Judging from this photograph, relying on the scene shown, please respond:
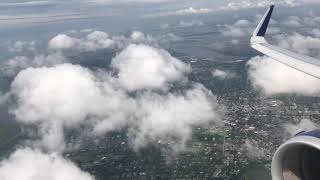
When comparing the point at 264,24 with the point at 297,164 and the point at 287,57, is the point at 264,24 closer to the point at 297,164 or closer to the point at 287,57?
the point at 287,57

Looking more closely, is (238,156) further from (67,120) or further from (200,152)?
(67,120)

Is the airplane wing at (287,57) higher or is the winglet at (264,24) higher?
the winglet at (264,24)

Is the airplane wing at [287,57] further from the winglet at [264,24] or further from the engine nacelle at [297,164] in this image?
the engine nacelle at [297,164]

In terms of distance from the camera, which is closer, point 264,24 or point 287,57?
point 287,57

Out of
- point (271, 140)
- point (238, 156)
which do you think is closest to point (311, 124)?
point (271, 140)

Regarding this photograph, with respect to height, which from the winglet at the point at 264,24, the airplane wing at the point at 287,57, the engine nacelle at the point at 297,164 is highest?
the winglet at the point at 264,24

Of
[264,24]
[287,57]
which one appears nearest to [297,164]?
[287,57]

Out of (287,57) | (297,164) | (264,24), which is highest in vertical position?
(264,24)

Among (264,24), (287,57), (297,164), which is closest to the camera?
(297,164)

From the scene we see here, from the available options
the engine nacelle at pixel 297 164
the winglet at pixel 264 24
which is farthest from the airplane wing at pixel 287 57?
the engine nacelle at pixel 297 164
